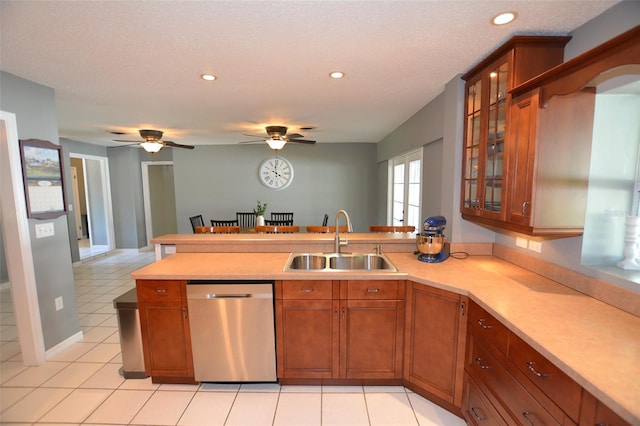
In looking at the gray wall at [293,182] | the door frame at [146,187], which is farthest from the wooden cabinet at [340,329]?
the door frame at [146,187]

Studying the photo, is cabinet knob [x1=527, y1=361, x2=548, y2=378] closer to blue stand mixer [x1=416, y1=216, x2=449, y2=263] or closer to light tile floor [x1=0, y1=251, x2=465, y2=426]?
light tile floor [x1=0, y1=251, x2=465, y2=426]

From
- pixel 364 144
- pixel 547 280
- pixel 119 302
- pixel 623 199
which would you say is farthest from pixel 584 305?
pixel 364 144

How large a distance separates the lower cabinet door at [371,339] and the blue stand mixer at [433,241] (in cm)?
48

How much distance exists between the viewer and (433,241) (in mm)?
2252

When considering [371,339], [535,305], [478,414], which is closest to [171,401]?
[371,339]

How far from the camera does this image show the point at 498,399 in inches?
58.0

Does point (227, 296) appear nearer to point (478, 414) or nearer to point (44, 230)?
point (478, 414)

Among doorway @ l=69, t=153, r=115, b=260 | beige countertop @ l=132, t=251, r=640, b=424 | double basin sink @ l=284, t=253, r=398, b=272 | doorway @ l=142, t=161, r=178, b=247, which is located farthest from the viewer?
doorway @ l=142, t=161, r=178, b=247

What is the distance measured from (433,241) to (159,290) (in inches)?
81.8

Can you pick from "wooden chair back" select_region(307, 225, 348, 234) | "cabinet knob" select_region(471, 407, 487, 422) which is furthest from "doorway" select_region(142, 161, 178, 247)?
"cabinet knob" select_region(471, 407, 487, 422)

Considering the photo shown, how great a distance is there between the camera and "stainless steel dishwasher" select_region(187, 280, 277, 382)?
2061 mm

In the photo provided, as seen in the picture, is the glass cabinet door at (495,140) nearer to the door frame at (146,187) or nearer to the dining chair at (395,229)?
the dining chair at (395,229)

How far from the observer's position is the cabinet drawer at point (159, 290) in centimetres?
207

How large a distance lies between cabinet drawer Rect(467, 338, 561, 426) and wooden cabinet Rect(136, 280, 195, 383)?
1928 mm
